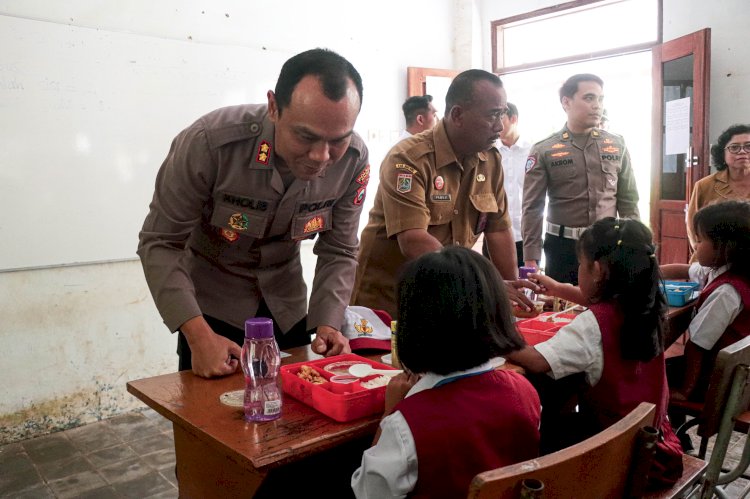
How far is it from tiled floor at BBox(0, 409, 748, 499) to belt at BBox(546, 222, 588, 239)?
1292 millimetres

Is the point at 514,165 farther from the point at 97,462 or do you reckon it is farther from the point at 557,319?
the point at 97,462

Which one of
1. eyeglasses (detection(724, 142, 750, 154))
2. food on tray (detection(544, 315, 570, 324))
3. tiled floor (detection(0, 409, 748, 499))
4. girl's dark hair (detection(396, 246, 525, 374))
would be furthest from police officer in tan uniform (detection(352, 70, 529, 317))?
eyeglasses (detection(724, 142, 750, 154))

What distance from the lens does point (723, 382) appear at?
64.9 inches

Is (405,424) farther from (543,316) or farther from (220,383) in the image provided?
(543,316)

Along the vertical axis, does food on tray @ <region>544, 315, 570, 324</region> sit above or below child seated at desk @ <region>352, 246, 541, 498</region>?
below

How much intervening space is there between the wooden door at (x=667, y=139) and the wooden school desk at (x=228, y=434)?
3949mm

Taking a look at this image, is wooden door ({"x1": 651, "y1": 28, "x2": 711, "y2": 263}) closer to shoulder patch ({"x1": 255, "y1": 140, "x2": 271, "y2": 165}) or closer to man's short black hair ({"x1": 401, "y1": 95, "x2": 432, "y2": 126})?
man's short black hair ({"x1": 401, "y1": 95, "x2": 432, "y2": 126})

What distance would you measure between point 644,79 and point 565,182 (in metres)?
5.65

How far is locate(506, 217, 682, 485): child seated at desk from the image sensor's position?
1623 millimetres

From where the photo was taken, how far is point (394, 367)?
1.58 metres

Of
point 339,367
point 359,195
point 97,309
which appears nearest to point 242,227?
point 359,195

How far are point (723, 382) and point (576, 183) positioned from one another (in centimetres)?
229

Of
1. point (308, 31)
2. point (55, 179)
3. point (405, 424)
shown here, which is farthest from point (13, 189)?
point (405, 424)

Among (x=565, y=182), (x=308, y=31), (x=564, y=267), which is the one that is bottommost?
(x=564, y=267)
